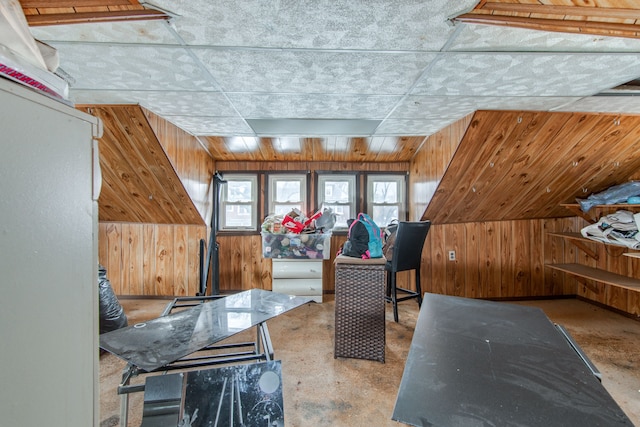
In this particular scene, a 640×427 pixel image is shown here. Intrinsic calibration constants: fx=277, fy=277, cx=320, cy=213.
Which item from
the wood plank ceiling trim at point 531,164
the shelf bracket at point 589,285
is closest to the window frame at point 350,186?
the wood plank ceiling trim at point 531,164

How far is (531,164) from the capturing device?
110 inches

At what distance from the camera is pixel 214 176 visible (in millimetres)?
3512

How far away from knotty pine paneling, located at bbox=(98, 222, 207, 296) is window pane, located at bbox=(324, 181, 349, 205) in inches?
68.1

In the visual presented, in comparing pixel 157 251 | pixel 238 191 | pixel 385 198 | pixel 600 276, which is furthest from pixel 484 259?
pixel 157 251

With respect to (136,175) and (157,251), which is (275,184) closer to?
(136,175)

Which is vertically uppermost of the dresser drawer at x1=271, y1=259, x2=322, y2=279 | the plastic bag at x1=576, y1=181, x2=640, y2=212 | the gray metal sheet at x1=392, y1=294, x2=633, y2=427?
the plastic bag at x1=576, y1=181, x2=640, y2=212

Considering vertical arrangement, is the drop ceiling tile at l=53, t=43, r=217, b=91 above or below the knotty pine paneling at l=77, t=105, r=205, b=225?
above

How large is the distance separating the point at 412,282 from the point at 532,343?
2.66m

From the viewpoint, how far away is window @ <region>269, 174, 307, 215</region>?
3.82 m

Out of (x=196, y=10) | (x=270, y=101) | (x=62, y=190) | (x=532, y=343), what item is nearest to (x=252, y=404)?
(x=62, y=190)

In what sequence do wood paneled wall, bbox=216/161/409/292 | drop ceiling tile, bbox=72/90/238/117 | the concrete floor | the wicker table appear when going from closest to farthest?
the concrete floor
drop ceiling tile, bbox=72/90/238/117
the wicker table
wood paneled wall, bbox=216/161/409/292

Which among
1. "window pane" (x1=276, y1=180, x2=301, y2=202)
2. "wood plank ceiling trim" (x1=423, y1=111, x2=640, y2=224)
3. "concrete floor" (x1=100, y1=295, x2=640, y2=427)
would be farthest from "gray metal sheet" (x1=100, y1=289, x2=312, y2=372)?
"wood plank ceiling trim" (x1=423, y1=111, x2=640, y2=224)

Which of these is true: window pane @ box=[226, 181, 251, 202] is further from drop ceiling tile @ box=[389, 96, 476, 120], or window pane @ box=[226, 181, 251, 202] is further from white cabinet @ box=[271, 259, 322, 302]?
drop ceiling tile @ box=[389, 96, 476, 120]

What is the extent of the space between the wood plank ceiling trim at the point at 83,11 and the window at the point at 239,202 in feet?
8.67
